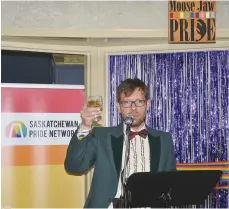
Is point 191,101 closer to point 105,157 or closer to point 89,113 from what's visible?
point 105,157

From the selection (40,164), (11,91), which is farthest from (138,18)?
(40,164)

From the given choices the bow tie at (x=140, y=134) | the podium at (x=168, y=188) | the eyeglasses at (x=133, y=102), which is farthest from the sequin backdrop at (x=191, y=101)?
the podium at (x=168, y=188)

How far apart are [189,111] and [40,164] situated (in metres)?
1.19

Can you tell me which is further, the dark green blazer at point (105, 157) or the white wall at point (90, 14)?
the white wall at point (90, 14)

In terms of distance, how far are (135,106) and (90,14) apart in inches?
36.3

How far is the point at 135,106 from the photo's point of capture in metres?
2.81

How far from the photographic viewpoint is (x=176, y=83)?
11.6 feet

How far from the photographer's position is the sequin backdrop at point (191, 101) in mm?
3498

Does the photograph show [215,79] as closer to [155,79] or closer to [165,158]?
[155,79]

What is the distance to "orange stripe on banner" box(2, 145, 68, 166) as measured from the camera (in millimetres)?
3205

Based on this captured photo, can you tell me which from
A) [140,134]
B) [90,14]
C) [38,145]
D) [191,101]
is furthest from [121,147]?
[90,14]

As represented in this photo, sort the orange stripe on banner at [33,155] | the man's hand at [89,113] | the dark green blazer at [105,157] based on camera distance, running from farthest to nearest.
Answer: the orange stripe on banner at [33,155] → the dark green blazer at [105,157] → the man's hand at [89,113]

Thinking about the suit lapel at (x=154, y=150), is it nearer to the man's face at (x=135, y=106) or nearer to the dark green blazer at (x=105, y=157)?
the dark green blazer at (x=105, y=157)

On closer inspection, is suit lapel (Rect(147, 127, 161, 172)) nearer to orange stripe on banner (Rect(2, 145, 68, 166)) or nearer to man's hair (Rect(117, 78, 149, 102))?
man's hair (Rect(117, 78, 149, 102))
